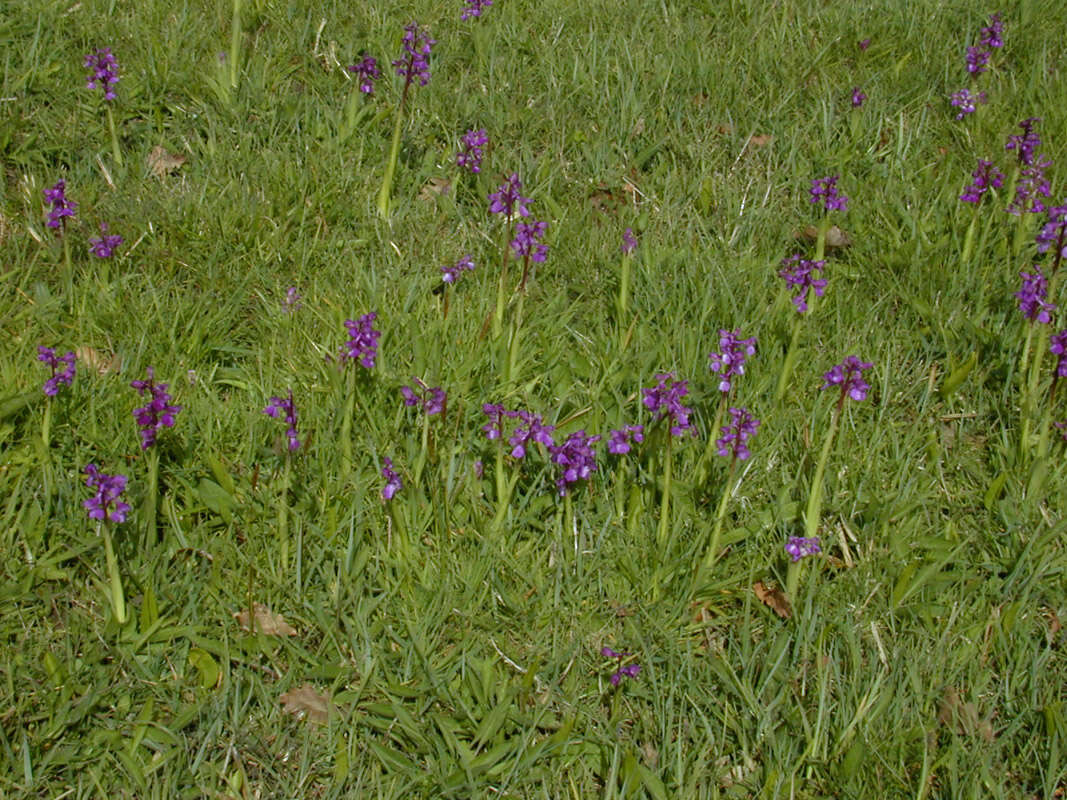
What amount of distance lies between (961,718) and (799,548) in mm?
513

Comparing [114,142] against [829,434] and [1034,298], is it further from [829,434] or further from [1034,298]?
[1034,298]

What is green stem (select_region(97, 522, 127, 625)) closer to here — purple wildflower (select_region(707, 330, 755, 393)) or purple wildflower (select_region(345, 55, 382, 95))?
purple wildflower (select_region(707, 330, 755, 393))

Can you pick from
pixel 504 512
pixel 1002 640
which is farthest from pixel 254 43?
pixel 1002 640

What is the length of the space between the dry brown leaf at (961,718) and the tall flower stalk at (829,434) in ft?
1.37

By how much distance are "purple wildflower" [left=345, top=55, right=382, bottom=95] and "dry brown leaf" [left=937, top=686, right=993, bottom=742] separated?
2.99 metres

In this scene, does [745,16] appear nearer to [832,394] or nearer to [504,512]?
[832,394]

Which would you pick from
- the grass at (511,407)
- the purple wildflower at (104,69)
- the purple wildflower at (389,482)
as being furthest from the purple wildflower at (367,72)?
the purple wildflower at (389,482)

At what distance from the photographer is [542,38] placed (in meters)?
4.72

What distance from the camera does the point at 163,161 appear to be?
4004 millimetres

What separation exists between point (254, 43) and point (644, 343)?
239 cm

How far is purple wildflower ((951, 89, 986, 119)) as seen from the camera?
14.3 ft

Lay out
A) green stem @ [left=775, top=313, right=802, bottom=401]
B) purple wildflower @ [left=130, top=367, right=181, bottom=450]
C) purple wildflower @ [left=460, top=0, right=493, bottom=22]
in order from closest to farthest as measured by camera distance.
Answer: purple wildflower @ [left=130, top=367, right=181, bottom=450] < green stem @ [left=775, top=313, right=802, bottom=401] < purple wildflower @ [left=460, top=0, right=493, bottom=22]

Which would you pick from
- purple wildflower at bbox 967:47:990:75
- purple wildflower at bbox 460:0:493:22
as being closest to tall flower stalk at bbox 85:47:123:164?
purple wildflower at bbox 460:0:493:22

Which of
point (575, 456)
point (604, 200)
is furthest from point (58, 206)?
point (604, 200)
